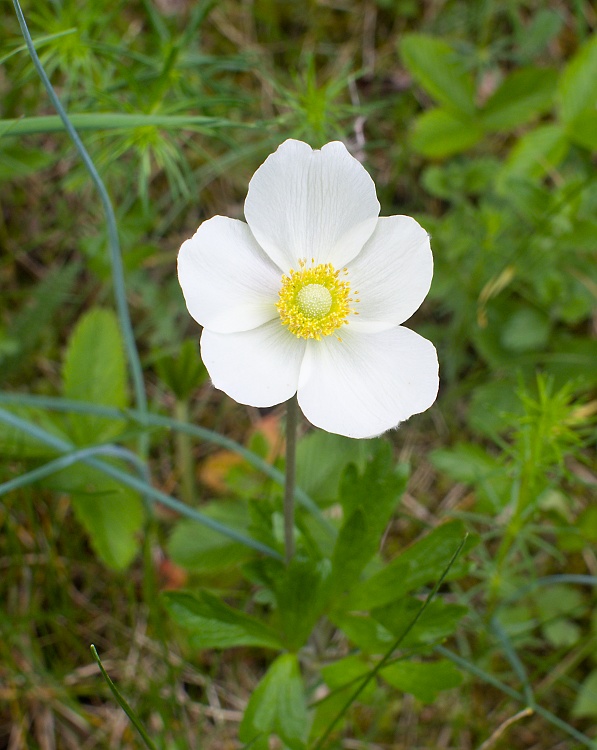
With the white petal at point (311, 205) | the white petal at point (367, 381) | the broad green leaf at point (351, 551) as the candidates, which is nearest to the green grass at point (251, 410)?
the broad green leaf at point (351, 551)

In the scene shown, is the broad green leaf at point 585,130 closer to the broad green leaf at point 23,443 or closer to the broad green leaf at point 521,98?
the broad green leaf at point 521,98

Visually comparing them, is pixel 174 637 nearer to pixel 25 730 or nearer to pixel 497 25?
pixel 25 730

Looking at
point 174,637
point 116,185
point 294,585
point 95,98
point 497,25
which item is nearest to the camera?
point 294,585

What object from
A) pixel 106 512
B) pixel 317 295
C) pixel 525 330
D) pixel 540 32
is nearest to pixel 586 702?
pixel 525 330

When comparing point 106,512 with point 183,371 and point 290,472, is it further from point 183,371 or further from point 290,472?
point 290,472

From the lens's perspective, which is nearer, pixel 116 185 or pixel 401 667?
pixel 401 667

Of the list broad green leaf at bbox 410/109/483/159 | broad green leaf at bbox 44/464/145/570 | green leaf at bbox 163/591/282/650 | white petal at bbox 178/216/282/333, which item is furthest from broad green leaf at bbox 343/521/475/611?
broad green leaf at bbox 410/109/483/159

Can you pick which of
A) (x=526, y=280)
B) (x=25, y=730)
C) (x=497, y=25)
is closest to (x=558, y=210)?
(x=526, y=280)
